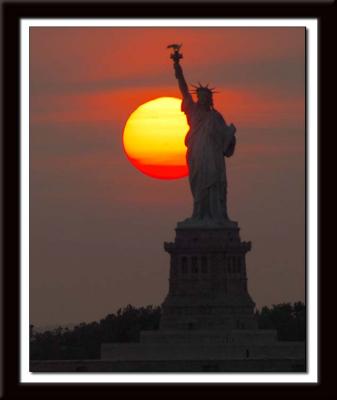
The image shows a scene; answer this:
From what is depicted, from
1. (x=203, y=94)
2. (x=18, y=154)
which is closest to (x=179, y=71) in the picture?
(x=203, y=94)

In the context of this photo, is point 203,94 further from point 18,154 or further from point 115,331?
point 18,154

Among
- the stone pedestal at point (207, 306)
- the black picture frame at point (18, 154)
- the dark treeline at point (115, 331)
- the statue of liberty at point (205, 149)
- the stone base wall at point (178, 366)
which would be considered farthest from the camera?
the dark treeline at point (115, 331)

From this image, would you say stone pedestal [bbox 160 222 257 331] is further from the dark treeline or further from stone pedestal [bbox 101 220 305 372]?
the dark treeline

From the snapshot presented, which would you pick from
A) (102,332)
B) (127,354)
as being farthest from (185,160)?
(102,332)

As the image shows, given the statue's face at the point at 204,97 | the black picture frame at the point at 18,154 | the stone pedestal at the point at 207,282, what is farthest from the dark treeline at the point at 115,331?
the black picture frame at the point at 18,154

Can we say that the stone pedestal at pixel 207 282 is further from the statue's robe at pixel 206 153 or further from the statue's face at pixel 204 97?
the statue's face at pixel 204 97
